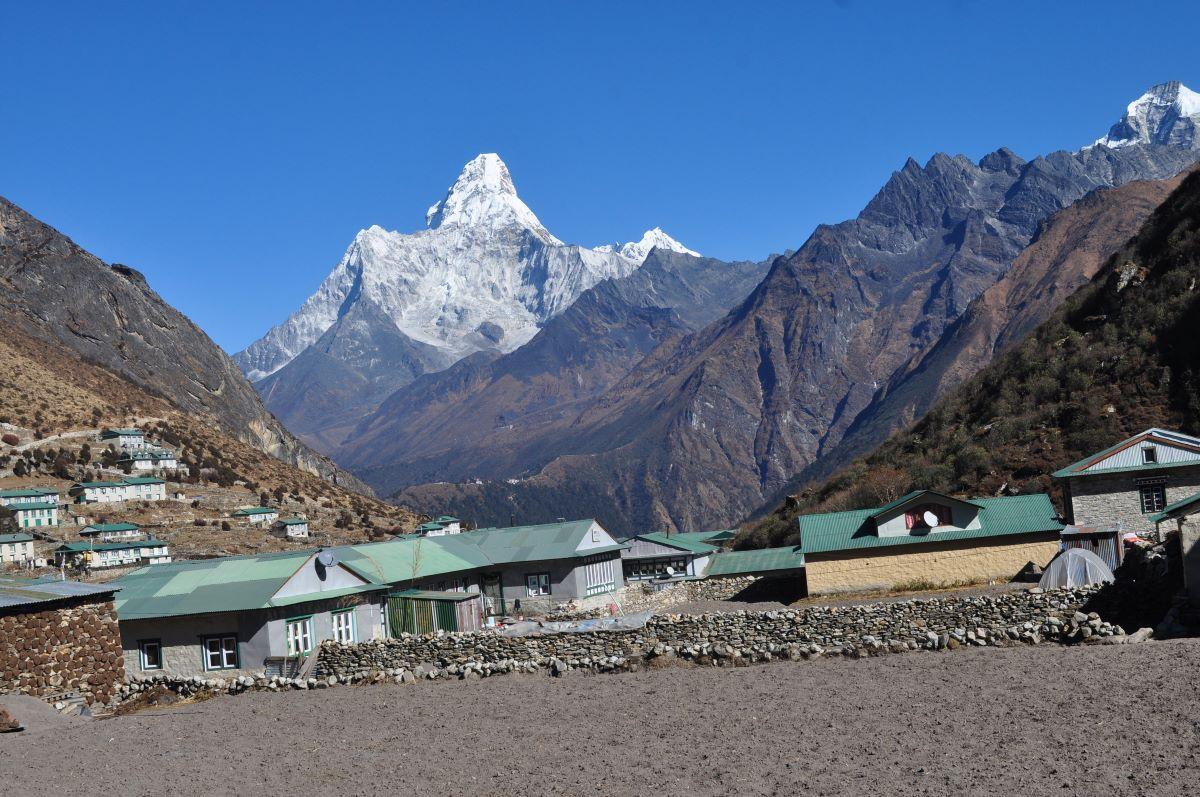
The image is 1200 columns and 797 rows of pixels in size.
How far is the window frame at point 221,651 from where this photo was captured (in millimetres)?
31016

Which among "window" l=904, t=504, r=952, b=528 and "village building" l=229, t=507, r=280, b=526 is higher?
"village building" l=229, t=507, r=280, b=526

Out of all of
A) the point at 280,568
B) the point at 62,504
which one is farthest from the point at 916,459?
the point at 62,504

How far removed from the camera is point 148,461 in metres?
99.4

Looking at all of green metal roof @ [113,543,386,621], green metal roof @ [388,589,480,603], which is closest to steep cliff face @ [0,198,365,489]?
green metal roof @ [113,543,386,621]

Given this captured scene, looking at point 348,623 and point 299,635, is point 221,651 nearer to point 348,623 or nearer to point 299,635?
point 299,635

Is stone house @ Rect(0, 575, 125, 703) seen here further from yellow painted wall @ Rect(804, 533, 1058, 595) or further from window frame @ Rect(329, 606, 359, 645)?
yellow painted wall @ Rect(804, 533, 1058, 595)

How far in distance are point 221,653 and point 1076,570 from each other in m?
24.2

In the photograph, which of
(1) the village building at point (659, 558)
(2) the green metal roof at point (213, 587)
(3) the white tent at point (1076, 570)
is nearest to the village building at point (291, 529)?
(1) the village building at point (659, 558)

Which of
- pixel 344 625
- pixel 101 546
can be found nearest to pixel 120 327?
pixel 101 546

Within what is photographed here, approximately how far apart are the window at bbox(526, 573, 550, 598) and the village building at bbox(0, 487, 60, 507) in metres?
51.9

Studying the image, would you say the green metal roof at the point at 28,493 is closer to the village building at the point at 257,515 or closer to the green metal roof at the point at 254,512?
the green metal roof at the point at 254,512

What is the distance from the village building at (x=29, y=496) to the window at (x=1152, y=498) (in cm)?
7433

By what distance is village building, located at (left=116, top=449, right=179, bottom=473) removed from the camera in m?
97.4

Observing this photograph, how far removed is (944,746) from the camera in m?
15.3
